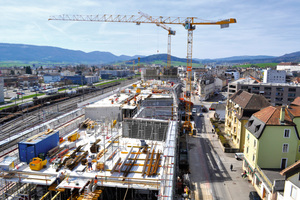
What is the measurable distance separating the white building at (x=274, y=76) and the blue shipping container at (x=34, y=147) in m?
88.0

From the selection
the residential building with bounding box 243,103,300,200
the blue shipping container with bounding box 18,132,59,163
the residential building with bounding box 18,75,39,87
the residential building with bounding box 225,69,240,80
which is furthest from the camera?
the residential building with bounding box 225,69,240,80

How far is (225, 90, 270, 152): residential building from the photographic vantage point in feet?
102

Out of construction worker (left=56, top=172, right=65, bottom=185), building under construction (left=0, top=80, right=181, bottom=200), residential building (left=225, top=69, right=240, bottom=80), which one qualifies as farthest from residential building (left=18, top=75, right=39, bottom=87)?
construction worker (left=56, top=172, right=65, bottom=185)

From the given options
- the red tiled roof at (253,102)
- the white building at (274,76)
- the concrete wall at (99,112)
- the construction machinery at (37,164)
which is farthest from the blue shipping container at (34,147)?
the white building at (274,76)

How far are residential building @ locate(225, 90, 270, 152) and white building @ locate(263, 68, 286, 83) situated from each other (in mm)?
59004

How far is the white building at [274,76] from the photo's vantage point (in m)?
86.9

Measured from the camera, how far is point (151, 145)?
20.3 metres

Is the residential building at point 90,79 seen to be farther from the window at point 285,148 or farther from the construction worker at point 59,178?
the construction worker at point 59,178

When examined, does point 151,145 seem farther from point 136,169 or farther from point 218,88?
point 218,88

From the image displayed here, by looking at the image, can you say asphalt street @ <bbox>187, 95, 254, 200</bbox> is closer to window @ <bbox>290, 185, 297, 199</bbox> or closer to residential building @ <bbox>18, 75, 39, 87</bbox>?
window @ <bbox>290, 185, 297, 199</bbox>

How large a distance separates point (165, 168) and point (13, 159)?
1133 cm

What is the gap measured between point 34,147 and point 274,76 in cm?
9365

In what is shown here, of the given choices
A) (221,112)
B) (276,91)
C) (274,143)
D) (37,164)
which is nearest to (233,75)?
(276,91)

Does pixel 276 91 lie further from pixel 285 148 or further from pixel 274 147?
pixel 274 147
